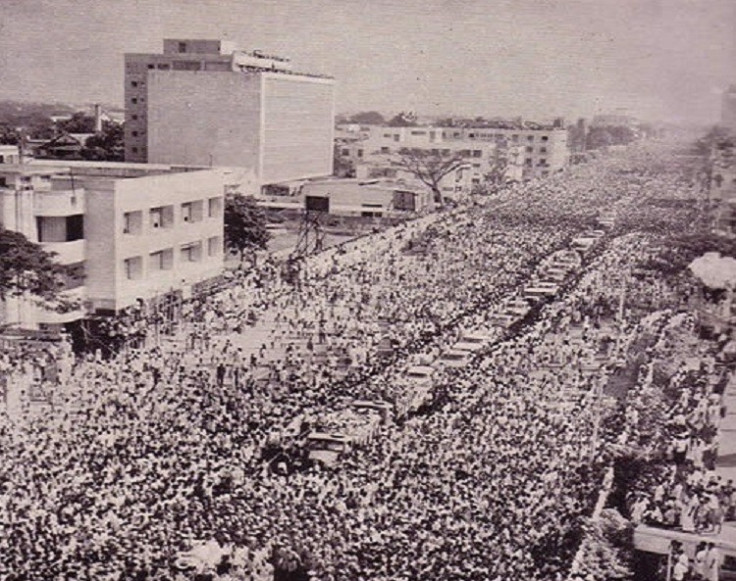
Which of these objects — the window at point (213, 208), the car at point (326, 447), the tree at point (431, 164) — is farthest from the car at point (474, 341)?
the tree at point (431, 164)

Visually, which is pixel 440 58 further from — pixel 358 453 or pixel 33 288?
pixel 33 288

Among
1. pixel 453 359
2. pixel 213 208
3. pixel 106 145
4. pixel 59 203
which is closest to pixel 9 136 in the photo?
pixel 213 208

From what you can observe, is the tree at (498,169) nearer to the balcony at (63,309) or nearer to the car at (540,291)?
the car at (540,291)

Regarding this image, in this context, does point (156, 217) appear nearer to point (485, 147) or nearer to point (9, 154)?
point (9, 154)

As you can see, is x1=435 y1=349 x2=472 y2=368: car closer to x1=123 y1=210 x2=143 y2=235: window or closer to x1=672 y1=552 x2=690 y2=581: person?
x1=672 y1=552 x2=690 y2=581: person

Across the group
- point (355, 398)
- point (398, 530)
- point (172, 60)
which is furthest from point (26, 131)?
point (398, 530)

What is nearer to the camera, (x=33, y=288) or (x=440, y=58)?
(x=440, y=58)

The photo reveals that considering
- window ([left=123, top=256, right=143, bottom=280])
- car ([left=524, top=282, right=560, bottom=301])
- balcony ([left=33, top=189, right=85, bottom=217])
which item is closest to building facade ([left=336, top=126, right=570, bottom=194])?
car ([left=524, top=282, right=560, bottom=301])
